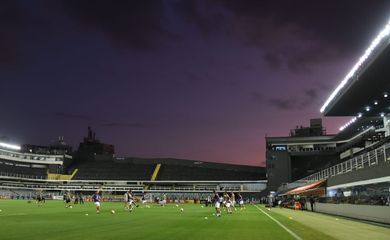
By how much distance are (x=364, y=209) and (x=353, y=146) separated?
4862 cm

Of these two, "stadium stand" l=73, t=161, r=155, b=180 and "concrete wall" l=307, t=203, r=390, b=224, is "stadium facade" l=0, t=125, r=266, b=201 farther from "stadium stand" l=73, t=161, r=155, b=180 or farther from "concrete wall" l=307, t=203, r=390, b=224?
"concrete wall" l=307, t=203, r=390, b=224

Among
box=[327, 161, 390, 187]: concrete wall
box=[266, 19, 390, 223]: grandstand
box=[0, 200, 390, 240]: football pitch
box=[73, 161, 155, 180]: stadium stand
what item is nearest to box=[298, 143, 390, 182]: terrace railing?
box=[266, 19, 390, 223]: grandstand

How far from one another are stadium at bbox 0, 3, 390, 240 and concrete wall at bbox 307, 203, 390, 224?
2.9 inches

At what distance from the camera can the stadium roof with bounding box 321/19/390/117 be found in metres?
39.5

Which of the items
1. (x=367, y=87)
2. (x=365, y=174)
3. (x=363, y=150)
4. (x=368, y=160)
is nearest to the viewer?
(x=365, y=174)

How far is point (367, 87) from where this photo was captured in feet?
164

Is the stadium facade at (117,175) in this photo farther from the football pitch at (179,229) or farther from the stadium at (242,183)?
the football pitch at (179,229)

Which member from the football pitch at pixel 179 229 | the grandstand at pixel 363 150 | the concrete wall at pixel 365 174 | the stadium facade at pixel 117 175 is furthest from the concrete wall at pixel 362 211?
the stadium facade at pixel 117 175

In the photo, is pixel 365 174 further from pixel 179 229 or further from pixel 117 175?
pixel 117 175

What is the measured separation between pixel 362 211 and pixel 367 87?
2207 cm

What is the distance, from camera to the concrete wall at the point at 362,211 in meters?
27.7

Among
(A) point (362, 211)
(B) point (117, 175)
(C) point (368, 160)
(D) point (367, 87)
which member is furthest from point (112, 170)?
(A) point (362, 211)

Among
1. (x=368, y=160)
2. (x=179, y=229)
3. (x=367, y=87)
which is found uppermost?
(x=367, y=87)

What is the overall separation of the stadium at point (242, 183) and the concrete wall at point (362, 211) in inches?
2.9
